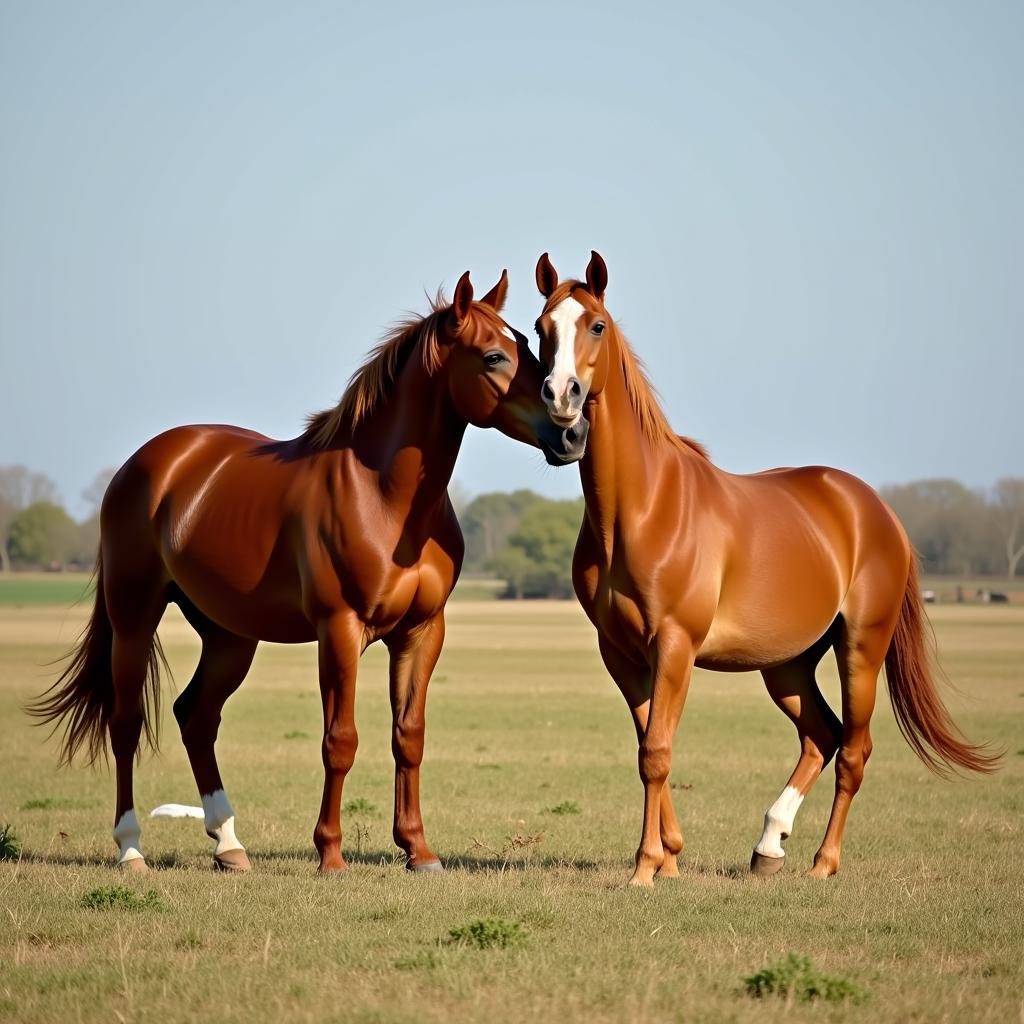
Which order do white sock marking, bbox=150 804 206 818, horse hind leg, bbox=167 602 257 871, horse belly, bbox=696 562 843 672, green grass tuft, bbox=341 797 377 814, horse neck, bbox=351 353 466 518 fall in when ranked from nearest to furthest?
horse neck, bbox=351 353 466 518
horse belly, bbox=696 562 843 672
horse hind leg, bbox=167 602 257 871
white sock marking, bbox=150 804 206 818
green grass tuft, bbox=341 797 377 814

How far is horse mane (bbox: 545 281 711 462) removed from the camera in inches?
314

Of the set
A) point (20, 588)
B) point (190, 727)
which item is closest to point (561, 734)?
point (190, 727)

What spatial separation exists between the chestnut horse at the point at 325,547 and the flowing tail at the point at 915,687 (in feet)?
10.2

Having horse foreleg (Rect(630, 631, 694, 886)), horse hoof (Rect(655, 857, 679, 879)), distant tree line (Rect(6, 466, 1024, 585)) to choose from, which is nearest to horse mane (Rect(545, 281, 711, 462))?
horse foreleg (Rect(630, 631, 694, 886))

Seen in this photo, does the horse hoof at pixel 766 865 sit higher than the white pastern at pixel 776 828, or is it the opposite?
the white pastern at pixel 776 828

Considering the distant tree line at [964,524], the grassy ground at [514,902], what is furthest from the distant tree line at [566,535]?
the grassy ground at [514,902]

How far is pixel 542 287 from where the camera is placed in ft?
26.8

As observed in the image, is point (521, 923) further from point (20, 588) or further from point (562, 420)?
point (20, 588)

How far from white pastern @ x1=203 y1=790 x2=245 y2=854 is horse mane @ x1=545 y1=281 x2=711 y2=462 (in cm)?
346

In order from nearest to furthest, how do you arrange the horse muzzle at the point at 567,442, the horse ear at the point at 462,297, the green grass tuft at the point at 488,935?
1. the green grass tuft at the point at 488,935
2. the horse muzzle at the point at 567,442
3. the horse ear at the point at 462,297

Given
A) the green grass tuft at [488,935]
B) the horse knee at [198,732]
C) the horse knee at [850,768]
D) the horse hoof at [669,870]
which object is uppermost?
the horse knee at [198,732]

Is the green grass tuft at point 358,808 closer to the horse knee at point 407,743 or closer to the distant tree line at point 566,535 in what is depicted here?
the horse knee at point 407,743

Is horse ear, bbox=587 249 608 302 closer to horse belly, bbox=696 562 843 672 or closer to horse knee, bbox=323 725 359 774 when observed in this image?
horse belly, bbox=696 562 843 672

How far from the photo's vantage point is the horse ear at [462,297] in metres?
8.12
